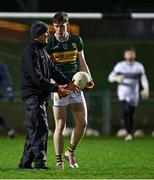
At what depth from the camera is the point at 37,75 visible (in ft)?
33.9

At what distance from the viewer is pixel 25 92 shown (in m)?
10.6

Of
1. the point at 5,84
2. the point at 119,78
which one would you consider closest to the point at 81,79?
the point at 119,78

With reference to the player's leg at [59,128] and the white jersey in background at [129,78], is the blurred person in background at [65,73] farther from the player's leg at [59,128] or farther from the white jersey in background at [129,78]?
the white jersey in background at [129,78]

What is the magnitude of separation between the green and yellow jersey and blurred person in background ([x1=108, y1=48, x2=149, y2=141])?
682 cm

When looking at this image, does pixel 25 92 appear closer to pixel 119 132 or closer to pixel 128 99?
pixel 128 99

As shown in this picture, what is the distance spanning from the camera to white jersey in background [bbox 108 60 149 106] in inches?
721

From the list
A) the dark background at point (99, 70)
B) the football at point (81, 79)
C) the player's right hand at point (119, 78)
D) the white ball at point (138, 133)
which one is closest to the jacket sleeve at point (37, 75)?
the football at point (81, 79)

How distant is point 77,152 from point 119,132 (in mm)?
6376

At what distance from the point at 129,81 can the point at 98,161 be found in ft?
21.5

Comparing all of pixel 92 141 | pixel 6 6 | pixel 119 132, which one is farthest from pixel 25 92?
pixel 6 6

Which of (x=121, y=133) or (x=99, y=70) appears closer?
(x=121, y=133)

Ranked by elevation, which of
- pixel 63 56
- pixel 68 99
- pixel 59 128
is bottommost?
pixel 59 128

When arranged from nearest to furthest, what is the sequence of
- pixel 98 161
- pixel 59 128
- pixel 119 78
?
pixel 59 128 → pixel 98 161 → pixel 119 78

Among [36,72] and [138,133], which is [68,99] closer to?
[36,72]
